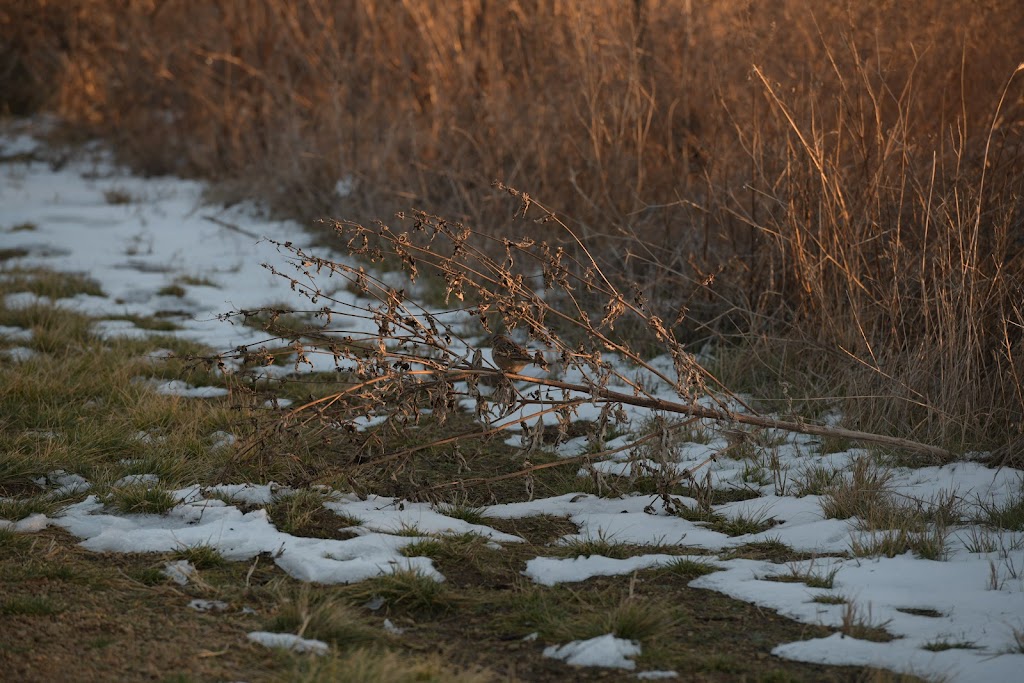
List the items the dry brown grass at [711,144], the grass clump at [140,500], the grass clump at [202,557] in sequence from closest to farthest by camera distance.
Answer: the grass clump at [202,557]
the grass clump at [140,500]
the dry brown grass at [711,144]

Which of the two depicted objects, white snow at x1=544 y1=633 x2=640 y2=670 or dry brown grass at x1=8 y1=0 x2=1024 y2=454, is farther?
dry brown grass at x1=8 y1=0 x2=1024 y2=454

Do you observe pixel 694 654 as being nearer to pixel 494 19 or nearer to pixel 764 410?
pixel 764 410

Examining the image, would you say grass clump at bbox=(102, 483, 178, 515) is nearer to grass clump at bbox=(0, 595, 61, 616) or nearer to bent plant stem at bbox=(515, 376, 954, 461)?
grass clump at bbox=(0, 595, 61, 616)

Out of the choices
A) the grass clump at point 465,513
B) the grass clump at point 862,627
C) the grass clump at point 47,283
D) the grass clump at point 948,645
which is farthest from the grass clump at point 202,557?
the grass clump at point 47,283

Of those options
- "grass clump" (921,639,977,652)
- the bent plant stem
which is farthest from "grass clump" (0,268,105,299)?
"grass clump" (921,639,977,652)

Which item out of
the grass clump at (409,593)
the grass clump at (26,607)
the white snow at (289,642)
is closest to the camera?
the white snow at (289,642)

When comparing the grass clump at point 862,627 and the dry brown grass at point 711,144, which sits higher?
the dry brown grass at point 711,144

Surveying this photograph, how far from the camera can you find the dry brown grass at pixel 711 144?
412 centimetres

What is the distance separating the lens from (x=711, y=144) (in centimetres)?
568

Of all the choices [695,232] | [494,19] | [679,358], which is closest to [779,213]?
[695,232]

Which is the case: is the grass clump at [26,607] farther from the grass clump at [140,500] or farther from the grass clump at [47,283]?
the grass clump at [47,283]

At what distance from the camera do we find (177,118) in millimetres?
10773

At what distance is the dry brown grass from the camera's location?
4.12 m

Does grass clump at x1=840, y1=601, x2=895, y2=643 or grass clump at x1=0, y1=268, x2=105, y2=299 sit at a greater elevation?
grass clump at x1=840, y1=601, x2=895, y2=643
